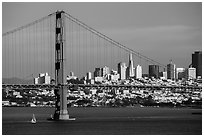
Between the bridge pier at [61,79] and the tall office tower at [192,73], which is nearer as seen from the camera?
the bridge pier at [61,79]

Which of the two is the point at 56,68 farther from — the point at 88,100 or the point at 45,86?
the point at 88,100

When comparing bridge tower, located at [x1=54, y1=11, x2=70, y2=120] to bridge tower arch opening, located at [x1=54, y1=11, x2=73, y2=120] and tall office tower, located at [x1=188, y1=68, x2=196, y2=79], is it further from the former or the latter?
tall office tower, located at [x1=188, y1=68, x2=196, y2=79]

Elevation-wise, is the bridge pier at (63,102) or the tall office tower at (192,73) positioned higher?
the tall office tower at (192,73)

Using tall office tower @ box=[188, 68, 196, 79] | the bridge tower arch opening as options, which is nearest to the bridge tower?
the bridge tower arch opening

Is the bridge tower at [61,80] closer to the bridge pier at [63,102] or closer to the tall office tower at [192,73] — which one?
the bridge pier at [63,102]

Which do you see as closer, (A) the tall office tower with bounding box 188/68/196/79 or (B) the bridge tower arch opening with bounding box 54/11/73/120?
(B) the bridge tower arch opening with bounding box 54/11/73/120

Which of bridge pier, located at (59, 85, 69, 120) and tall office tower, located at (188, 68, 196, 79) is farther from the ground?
tall office tower, located at (188, 68, 196, 79)

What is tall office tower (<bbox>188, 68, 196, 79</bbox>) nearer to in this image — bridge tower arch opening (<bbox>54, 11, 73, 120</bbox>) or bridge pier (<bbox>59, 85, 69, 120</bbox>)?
bridge tower arch opening (<bbox>54, 11, 73, 120</bbox>)

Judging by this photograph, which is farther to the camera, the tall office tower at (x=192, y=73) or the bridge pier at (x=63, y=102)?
the tall office tower at (x=192, y=73)

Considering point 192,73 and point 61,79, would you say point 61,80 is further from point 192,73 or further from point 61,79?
point 192,73

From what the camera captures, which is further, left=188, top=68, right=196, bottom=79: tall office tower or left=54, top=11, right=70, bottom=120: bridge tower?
left=188, top=68, right=196, bottom=79: tall office tower

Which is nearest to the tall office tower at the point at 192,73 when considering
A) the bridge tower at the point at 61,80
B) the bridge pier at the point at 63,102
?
the bridge tower at the point at 61,80
